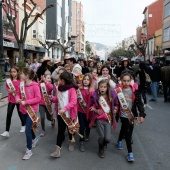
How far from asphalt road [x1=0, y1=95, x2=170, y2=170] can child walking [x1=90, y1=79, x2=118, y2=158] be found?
16.1 inches

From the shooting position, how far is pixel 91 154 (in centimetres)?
461

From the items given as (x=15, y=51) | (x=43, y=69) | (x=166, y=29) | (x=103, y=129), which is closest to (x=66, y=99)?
(x=103, y=129)

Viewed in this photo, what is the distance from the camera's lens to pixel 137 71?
8.96 metres

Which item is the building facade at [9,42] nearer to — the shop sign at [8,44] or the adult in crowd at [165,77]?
the shop sign at [8,44]

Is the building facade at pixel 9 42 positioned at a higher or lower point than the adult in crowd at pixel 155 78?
higher

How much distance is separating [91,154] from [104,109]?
94cm

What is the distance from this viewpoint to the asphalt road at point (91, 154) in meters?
4.07

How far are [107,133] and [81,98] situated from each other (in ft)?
2.99

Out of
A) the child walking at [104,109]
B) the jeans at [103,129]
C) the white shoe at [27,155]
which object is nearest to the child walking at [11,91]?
the white shoe at [27,155]

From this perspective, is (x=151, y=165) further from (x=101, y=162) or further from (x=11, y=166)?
(x=11, y=166)

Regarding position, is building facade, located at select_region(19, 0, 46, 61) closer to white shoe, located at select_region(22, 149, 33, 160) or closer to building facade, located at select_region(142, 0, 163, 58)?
white shoe, located at select_region(22, 149, 33, 160)

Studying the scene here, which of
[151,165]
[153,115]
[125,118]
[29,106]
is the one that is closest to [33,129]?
[29,106]

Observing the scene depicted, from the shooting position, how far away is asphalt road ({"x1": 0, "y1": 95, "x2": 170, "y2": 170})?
407 centimetres

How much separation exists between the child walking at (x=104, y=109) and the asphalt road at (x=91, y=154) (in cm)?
41
